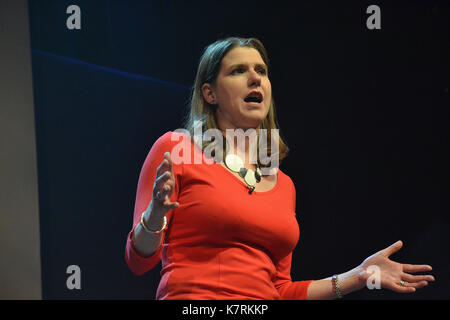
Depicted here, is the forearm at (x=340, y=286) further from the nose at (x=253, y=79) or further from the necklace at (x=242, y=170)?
the nose at (x=253, y=79)

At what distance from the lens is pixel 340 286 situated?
139 cm

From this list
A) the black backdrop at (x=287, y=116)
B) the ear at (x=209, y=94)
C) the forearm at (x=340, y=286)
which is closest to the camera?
the forearm at (x=340, y=286)

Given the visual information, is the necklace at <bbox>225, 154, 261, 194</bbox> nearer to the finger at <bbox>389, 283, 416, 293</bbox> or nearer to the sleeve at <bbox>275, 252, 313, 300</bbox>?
the sleeve at <bbox>275, 252, 313, 300</bbox>

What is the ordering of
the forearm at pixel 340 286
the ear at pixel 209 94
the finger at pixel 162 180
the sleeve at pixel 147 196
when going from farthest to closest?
the ear at pixel 209 94 < the forearm at pixel 340 286 < the sleeve at pixel 147 196 < the finger at pixel 162 180

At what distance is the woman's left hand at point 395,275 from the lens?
1.28m

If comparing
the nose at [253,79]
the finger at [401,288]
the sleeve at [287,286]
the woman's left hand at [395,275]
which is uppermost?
the nose at [253,79]

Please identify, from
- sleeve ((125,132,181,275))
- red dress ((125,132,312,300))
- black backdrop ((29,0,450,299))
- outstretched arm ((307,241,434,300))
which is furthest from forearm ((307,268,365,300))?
black backdrop ((29,0,450,299))

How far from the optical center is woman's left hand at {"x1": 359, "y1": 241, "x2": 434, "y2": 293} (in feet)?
4.20

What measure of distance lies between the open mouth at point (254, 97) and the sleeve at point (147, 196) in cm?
27

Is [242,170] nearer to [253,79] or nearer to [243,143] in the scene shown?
[243,143]

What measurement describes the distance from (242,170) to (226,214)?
19 cm

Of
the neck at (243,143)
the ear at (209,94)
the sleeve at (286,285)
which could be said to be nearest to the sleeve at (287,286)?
the sleeve at (286,285)
